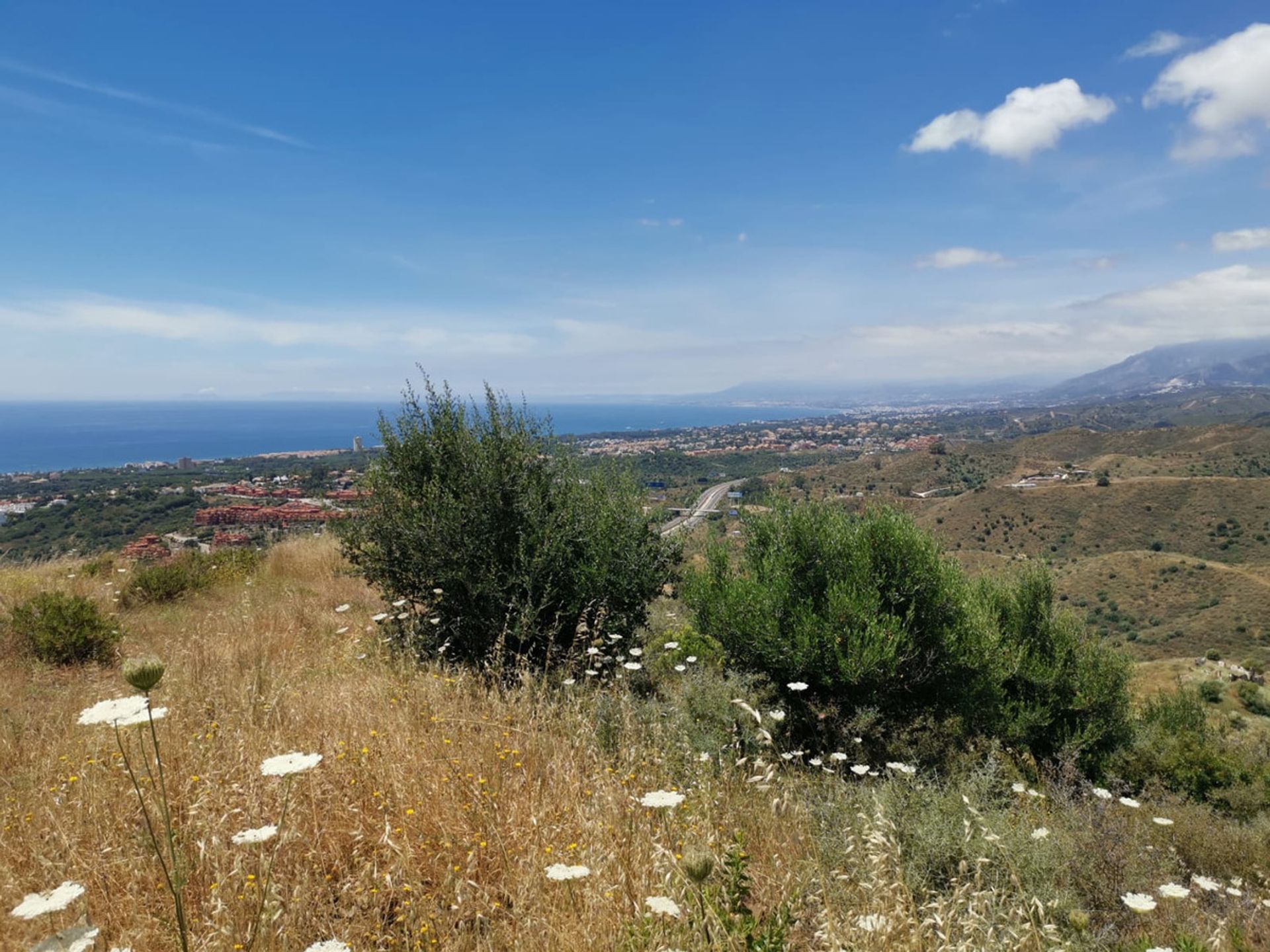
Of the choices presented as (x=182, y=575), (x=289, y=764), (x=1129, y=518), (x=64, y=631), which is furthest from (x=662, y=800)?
(x=1129, y=518)

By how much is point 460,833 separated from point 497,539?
12.5 ft

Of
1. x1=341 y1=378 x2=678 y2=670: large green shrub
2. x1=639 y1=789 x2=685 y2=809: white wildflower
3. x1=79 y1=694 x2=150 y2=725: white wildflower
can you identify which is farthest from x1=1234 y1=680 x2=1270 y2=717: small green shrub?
x1=79 y1=694 x2=150 y2=725: white wildflower

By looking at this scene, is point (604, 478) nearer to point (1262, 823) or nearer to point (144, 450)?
point (1262, 823)

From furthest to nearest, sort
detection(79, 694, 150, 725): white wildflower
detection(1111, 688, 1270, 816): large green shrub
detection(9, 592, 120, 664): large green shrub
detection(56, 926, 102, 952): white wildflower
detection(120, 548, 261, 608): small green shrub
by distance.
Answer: detection(1111, 688, 1270, 816): large green shrub
detection(120, 548, 261, 608): small green shrub
detection(9, 592, 120, 664): large green shrub
detection(79, 694, 150, 725): white wildflower
detection(56, 926, 102, 952): white wildflower

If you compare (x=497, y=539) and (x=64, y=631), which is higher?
(x=497, y=539)

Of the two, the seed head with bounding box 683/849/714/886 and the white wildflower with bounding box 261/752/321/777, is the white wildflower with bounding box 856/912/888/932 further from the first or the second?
the white wildflower with bounding box 261/752/321/777

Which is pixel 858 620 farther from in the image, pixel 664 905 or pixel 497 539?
pixel 664 905

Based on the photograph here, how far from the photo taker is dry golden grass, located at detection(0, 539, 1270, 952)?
7.63 feet

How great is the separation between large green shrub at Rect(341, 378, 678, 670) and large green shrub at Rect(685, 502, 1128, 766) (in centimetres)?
114

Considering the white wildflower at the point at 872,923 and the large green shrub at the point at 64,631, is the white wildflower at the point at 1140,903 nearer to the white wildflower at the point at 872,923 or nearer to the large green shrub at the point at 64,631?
the white wildflower at the point at 872,923

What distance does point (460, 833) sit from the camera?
114 inches

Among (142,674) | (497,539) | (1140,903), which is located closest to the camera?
(142,674)

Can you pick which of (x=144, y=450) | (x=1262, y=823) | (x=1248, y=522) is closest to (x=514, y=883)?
(x=1262, y=823)

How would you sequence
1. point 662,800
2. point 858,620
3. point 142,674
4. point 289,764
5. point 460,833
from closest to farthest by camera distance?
point 142,674 → point 289,764 → point 662,800 → point 460,833 → point 858,620
